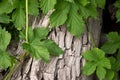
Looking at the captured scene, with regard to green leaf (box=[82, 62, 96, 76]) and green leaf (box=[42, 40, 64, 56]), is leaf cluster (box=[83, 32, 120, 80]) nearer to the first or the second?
green leaf (box=[82, 62, 96, 76])

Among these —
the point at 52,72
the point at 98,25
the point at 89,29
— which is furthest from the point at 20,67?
the point at 98,25

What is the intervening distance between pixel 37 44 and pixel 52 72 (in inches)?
8.1

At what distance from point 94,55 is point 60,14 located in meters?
0.28

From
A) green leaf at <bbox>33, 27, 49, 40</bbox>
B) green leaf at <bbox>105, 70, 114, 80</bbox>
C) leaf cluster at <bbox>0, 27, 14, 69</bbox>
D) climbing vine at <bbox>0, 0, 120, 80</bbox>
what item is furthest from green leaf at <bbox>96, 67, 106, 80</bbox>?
leaf cluster at <bbox>0, 27, 14, 69</bbox>

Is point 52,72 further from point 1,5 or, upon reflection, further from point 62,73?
point 1,5

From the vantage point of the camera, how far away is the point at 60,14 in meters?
1.25

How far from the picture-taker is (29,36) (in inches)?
49.0

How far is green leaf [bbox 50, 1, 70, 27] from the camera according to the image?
124 centimetres

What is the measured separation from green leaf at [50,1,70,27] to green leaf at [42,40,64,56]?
0.29ft

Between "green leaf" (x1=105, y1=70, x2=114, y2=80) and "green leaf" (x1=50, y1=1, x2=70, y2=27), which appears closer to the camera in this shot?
"green leaf" (x1=50, y1=1, x2=70, y2=27)

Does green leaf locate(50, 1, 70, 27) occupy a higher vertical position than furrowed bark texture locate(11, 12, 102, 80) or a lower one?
higher

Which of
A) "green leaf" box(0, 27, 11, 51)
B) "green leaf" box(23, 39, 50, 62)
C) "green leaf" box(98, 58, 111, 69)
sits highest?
"green leaf" box(0, 27, 11, 51)

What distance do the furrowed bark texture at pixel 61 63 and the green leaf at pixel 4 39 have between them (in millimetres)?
191

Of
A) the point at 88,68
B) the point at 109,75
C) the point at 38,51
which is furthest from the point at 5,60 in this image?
the point at 109,75
